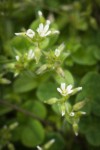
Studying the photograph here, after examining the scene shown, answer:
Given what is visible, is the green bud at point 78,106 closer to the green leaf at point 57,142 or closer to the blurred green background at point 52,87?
the blurred green background at point 52,87

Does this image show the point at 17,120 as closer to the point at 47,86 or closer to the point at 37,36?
the point at 47,86

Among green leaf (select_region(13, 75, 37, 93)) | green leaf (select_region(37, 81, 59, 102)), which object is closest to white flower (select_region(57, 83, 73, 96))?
green leaf (select_region(37, 81, 59, 102))

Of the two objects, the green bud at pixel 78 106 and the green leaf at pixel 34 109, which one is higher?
the green bud at pixel 78 106

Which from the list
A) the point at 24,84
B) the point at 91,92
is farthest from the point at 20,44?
the point at 91,92

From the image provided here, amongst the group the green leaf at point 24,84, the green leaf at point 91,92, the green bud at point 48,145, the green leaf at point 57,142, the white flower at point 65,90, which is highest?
the white flower at point 65,90

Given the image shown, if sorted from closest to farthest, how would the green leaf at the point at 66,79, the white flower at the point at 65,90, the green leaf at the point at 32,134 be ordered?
1. the white flower at the point at 65,90
2. the green leaf at the point at 66,79
3. the green leaf at the point at 32,134

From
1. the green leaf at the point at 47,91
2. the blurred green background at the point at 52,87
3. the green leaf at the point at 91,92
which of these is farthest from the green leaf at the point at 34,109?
the green leaf at the point at 91,92

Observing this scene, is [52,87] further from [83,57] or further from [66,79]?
[83,57]
